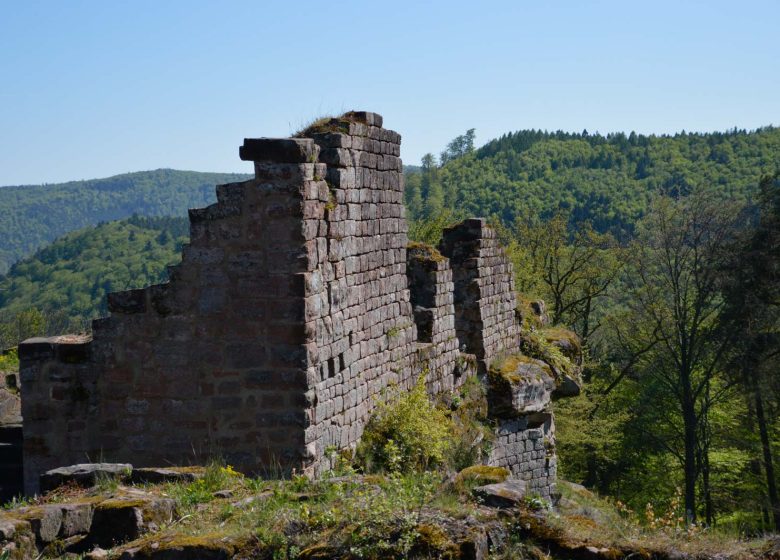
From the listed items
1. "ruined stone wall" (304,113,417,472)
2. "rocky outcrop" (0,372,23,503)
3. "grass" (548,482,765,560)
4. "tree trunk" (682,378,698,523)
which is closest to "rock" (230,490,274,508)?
"ruined stone wall" (304,113,417,472)

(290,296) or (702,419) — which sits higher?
(290,296)

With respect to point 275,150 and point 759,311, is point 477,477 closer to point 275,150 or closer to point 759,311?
point 275,150

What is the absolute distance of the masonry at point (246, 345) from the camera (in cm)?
793

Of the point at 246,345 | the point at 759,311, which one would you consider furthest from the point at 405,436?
the point at 759,311

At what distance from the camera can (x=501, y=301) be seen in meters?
14.8

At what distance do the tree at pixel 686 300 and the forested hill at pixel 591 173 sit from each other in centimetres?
4553

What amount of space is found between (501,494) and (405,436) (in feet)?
12.5

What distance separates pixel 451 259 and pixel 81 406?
678 centimetres

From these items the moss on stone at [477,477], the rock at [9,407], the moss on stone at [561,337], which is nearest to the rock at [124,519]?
the moss on stone at [477,477]

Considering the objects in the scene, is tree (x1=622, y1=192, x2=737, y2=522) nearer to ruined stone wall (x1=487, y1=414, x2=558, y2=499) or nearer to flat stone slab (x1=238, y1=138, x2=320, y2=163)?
ruined stone wall (x1=487, y1=414, x2=558, y2=499)

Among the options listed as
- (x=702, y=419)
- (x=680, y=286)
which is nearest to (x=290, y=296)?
(x=680, y=286)

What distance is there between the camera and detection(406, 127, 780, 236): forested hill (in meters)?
88.2

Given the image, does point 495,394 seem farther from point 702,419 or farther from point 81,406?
point 702,419

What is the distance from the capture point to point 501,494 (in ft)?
18.7
